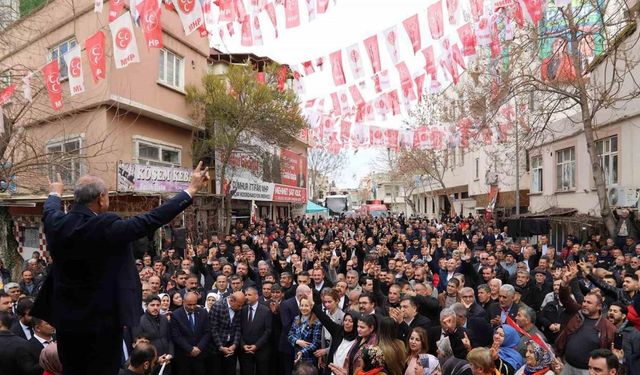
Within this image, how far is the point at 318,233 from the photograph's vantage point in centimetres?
2066

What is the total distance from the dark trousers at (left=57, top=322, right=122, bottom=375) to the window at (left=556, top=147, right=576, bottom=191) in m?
20.8

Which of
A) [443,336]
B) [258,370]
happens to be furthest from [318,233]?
[443,336]

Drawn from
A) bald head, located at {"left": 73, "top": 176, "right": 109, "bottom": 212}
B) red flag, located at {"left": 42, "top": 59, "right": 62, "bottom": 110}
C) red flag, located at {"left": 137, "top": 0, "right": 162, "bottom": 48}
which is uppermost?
red flag, located at {"left": 137, "top": 0, "right": 162, "bottom": 48}

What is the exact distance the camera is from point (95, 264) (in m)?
2.71

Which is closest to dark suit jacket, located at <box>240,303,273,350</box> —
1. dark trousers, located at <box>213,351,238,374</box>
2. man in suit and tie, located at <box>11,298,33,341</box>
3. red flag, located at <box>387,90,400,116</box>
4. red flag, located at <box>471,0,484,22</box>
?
dark trousers, located at <box>213,351,238,374</box>

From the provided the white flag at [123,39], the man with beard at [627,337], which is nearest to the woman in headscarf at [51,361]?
the man with beard at [627,337]

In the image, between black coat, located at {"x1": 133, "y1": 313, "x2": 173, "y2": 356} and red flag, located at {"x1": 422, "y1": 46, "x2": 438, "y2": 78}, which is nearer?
black coat, located at {"x1": 133, "y1": 313, "x2": 173, "y2": 356}

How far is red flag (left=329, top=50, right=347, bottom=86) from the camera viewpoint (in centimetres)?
1380

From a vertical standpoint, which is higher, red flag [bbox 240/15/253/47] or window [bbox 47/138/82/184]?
red flag [bbox 240/15/253/47]

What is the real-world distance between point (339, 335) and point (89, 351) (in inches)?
147

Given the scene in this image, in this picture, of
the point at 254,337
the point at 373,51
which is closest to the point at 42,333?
the point at 254,337

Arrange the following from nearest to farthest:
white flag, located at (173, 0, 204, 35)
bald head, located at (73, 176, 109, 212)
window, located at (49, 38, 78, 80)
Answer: bald head, located at (73, 176, 109, 212) → white flag, located at (173, 0, 204, 35) → window, located at (49, 38, 78, 80)

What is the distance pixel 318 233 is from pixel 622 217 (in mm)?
10647

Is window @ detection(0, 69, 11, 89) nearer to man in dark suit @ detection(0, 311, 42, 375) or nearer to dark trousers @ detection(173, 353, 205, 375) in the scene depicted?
dark trousers @ detection(173, 353, 205, 375)
